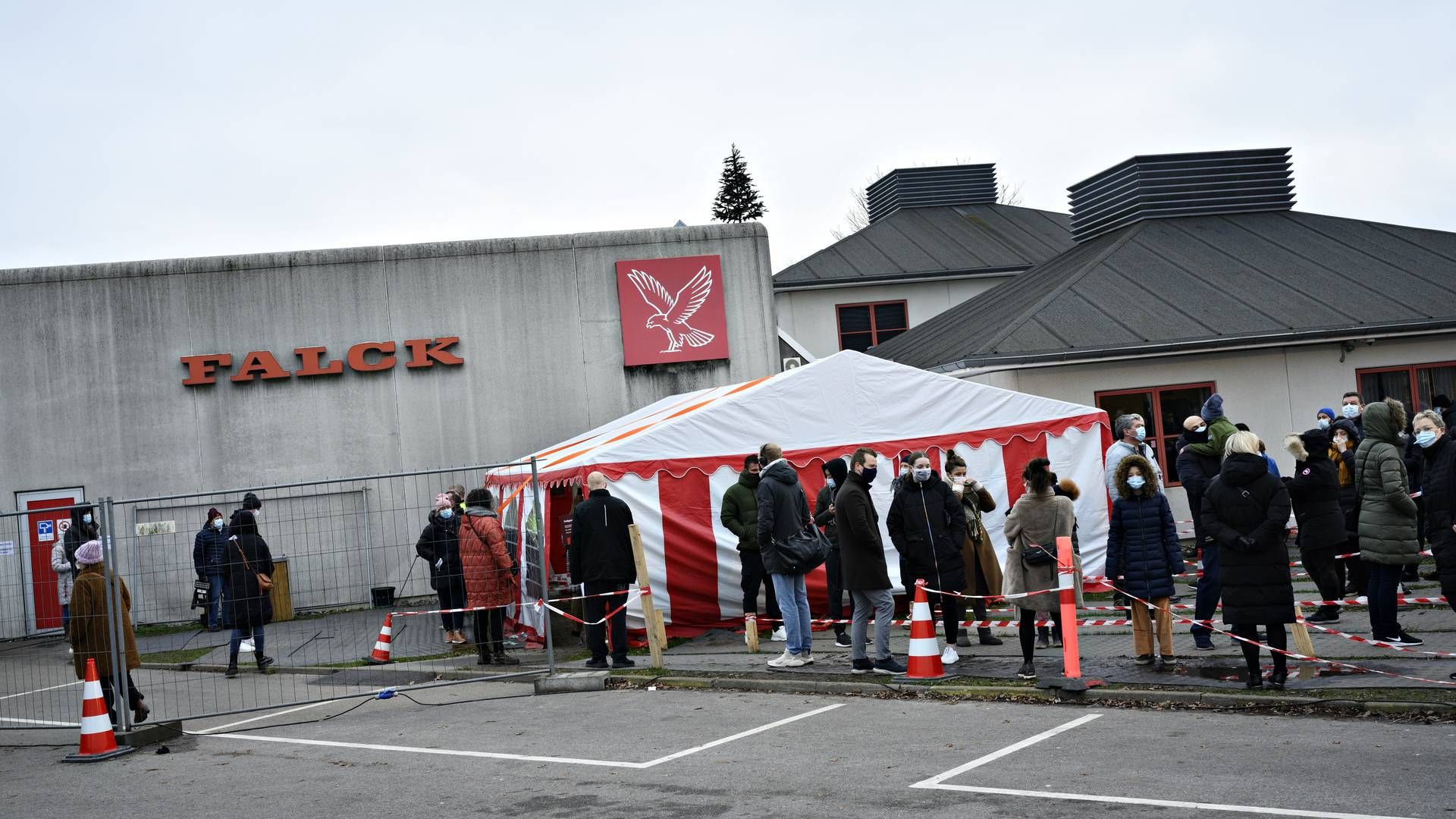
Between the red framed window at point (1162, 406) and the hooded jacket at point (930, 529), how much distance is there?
10.0 m

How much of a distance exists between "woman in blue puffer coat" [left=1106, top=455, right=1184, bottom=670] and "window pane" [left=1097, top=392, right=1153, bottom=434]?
34.4 feet

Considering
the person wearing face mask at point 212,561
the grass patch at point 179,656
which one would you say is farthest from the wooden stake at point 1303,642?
the grass patch at point 179,656

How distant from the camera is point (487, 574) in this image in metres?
13.5

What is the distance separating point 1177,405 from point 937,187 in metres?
18.9

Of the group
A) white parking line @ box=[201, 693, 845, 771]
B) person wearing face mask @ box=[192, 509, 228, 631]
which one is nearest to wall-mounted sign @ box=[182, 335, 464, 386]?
person wearing face mask @ box=[192, 509, 228, 631]

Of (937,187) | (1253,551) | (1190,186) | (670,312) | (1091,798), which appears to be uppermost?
(937,187)

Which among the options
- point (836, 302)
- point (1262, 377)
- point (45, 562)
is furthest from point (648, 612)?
point (836, 302)

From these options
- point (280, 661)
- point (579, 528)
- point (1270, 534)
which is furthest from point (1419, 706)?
point (280, 661)

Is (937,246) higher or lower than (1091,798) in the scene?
higher

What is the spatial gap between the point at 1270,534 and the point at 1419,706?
147 centimetres

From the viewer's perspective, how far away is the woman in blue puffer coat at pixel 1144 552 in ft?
32.9

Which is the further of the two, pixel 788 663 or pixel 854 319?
pixel 854 319

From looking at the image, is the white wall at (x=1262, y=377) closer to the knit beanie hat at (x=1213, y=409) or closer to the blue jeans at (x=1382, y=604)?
the knit beanie hat at (x=1213, y=409)

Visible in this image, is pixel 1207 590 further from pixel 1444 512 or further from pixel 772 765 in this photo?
pixel 772 765
